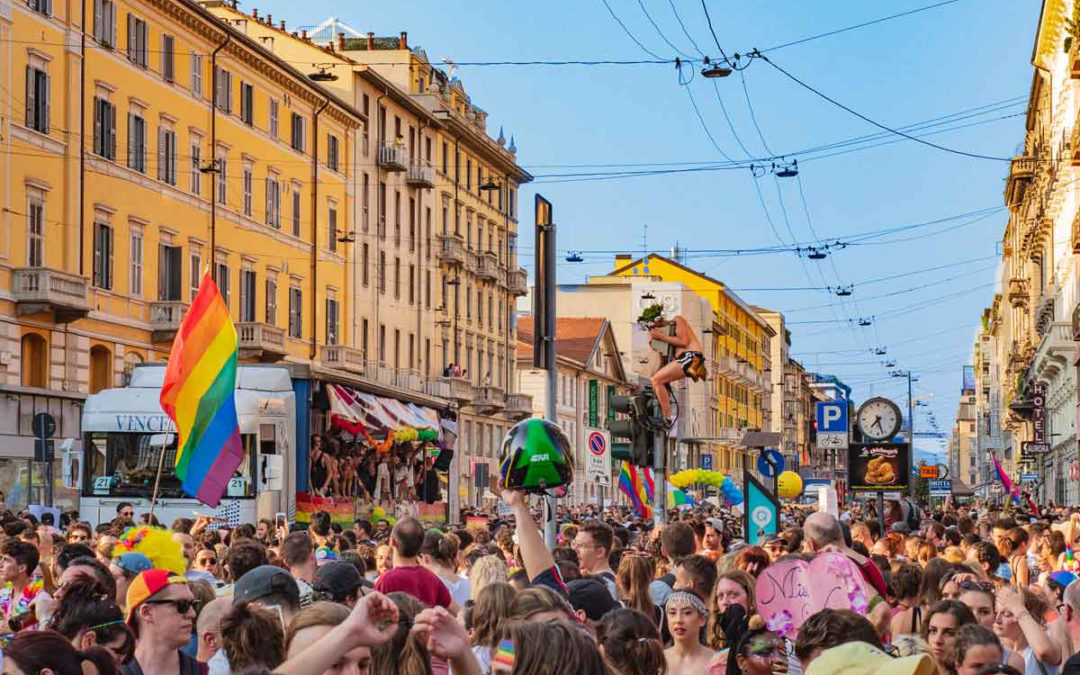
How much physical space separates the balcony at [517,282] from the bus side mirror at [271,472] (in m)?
57.0

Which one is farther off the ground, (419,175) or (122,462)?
(419,175)

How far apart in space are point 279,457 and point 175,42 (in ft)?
79.5

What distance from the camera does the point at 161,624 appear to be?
7.26 metres

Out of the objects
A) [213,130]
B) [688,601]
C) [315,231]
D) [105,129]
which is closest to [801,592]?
[688,601]

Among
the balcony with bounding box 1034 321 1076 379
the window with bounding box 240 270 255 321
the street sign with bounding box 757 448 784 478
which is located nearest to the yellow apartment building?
the balcony with bounding box 1034 321 1076 379

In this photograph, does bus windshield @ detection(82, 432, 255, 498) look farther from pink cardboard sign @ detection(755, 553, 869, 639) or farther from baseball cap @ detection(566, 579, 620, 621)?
pink cardboard sign @ detection(755, 553, 869, 639)

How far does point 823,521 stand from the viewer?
11.1m

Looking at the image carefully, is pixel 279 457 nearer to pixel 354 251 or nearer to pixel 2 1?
pixel 2 1

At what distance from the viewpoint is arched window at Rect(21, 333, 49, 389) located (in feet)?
134

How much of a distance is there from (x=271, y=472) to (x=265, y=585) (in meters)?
19.2

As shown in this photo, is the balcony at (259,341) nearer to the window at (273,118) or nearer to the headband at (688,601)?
the window at (273,118)

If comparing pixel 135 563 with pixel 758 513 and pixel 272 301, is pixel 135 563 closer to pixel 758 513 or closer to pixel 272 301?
pixel 758 513

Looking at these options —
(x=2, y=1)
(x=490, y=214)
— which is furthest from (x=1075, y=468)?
(x=490, y=214)

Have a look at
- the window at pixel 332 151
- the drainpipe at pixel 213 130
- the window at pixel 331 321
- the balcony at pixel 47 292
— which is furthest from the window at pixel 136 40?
the window at pixel 331 321
